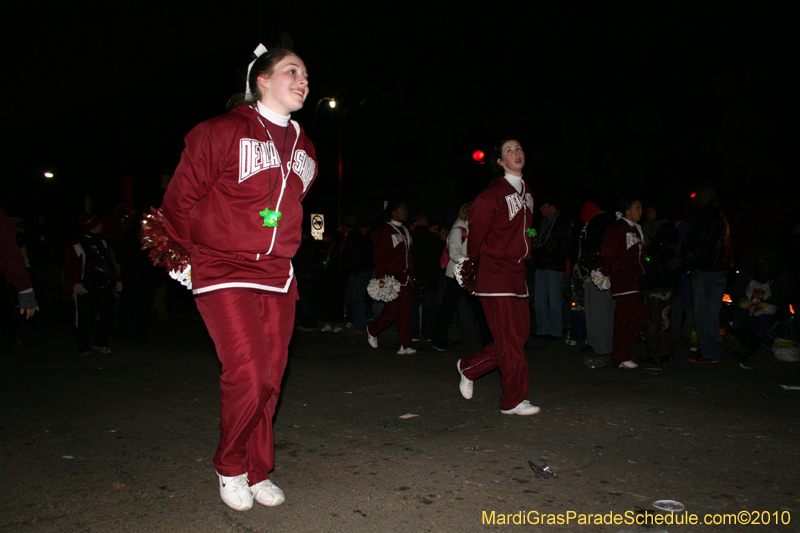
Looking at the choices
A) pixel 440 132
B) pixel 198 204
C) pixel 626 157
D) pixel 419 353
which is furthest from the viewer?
pixel 440 132

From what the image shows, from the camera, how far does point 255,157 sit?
127 inches

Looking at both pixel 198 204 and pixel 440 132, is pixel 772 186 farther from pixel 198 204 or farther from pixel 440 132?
pixel 198 204

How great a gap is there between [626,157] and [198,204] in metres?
24.3

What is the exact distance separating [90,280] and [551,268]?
21.4 feet

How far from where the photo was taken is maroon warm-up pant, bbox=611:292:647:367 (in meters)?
7.40

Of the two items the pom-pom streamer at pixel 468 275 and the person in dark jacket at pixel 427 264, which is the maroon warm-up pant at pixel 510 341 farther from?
the person in dark jacket at pixel 427 264

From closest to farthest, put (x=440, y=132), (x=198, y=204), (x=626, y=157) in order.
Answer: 1. (x=198, y=204)
2. (x=626, y=157)
3. (x=440, y=132)

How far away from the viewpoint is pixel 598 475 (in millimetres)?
3766

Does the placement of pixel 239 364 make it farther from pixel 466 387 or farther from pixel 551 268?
pixel 551 268

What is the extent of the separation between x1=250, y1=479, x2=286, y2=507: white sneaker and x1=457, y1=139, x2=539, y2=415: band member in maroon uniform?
237cm

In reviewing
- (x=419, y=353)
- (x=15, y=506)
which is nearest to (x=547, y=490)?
(x=15, y=506)

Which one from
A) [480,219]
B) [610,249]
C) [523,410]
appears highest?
[480,219]

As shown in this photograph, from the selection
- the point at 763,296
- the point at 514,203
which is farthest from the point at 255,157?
the point at 763,296

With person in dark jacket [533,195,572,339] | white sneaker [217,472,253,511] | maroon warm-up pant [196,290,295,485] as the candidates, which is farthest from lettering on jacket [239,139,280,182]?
person in dark jacket [533,195,572,339]
